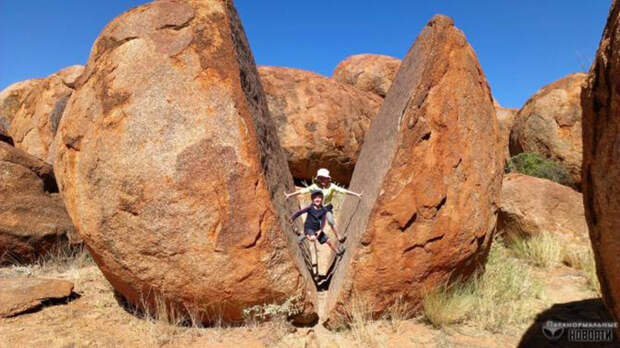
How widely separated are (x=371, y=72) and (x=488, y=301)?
10.6 metres

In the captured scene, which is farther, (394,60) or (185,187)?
(394,60)

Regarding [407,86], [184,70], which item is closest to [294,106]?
[407,86]

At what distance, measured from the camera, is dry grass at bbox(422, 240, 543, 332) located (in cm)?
313

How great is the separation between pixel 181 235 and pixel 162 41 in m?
1.39

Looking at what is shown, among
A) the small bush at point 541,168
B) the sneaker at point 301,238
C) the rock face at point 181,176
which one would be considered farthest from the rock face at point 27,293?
the small bush at point 541,168

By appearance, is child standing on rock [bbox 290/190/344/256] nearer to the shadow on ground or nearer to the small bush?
the shadow on ground

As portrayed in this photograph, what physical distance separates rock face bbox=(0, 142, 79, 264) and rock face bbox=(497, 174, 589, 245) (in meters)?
5.35

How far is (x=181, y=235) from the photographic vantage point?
2.74m

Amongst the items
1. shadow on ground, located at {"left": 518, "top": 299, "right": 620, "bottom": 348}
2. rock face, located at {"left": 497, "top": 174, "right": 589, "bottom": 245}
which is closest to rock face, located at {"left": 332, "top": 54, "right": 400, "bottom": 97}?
rock face, located at {"left": 497, "top": 174, "right": 589, "bottom": 245}

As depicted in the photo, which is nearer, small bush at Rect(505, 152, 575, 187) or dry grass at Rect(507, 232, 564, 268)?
→ dry grass at Rect(507, 232, 564, 268)

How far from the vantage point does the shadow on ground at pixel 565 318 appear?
2.88 m

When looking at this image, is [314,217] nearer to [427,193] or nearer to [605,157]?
[427,193]

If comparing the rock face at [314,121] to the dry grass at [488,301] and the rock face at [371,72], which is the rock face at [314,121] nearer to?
the dry grass at [488,301]

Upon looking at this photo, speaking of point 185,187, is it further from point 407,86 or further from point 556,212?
point 556,212
